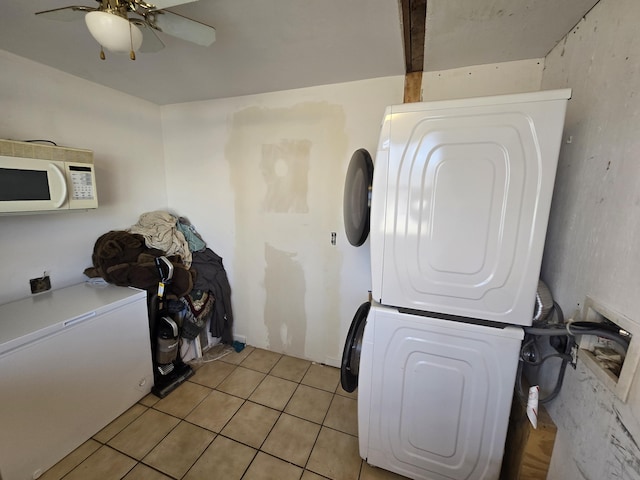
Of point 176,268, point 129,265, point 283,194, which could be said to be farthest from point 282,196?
point 129,265

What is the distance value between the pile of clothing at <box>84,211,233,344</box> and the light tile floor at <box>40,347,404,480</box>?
0.47 metres

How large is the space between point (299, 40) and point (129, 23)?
78 cm

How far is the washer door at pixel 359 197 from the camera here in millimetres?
1488

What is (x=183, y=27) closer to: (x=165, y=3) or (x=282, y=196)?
(x=165, y=3)

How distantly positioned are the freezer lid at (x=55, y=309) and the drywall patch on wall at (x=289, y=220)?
939mm

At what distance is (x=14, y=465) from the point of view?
124cm

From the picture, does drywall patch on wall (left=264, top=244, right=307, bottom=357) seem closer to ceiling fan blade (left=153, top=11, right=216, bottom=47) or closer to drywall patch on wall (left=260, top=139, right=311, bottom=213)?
drywall patch on wall (left=260, top=139, right=311, bottom=213)

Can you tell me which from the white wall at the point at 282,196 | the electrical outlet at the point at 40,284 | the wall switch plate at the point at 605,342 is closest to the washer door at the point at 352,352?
the white wall at the point at 282,196

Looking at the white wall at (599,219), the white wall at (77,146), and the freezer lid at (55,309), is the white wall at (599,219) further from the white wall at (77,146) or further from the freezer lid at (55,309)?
the white wall at (77,146)

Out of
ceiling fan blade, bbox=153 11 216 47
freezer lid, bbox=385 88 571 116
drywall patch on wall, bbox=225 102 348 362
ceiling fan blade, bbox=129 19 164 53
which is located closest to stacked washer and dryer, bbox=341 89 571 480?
freezer lid, bbox=385 88 571 116

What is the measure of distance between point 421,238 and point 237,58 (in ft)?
4.91

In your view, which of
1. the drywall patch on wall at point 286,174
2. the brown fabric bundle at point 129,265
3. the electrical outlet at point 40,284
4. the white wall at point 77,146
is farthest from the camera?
the drywall patch on wall at point 286,174

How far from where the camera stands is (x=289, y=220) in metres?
2.18

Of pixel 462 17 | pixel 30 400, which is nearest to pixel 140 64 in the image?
pixel 462 17
